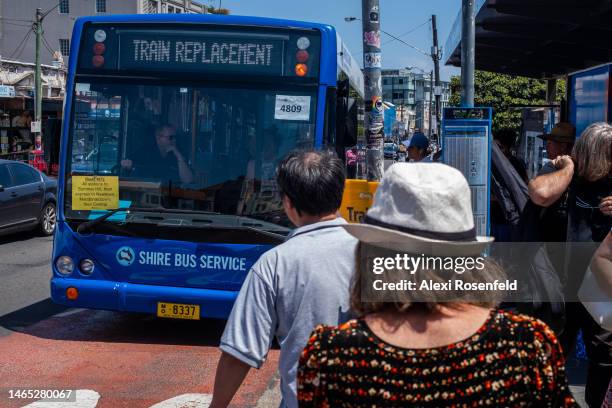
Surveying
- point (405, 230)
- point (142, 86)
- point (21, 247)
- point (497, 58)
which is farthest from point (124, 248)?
point (497, 58)

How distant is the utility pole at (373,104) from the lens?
948cm

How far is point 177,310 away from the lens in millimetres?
6863

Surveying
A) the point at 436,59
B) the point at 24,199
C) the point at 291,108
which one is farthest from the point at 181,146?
the point at 436,59

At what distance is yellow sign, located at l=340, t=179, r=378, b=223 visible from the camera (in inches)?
269

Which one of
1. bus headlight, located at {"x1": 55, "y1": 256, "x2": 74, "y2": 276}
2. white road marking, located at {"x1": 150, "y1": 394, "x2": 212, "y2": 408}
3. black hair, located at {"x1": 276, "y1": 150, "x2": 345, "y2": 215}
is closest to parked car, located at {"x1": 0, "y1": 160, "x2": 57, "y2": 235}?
bus headlight, located at {"x1": 55, "y1": 256, "x2": 74, "y2": 276}

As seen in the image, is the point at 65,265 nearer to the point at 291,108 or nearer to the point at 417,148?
the point at 291,108

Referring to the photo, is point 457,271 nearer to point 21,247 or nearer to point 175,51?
point 175,51

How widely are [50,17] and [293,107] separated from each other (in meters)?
66.1

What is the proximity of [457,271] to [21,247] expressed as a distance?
43.3 ft

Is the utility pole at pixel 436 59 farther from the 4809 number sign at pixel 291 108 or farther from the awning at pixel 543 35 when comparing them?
the 4809 number sign at pixel 291 108

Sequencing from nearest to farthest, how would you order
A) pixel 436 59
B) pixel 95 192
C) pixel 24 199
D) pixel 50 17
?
1. pixel 95 192
2. pixel 24 199
3. pixel 436 59
4. pixel 50 17

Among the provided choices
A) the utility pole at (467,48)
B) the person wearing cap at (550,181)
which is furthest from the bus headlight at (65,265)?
the utility pole at (467,48)

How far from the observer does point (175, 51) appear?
7031 millimetres

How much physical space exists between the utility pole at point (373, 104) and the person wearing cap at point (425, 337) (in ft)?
24.4
